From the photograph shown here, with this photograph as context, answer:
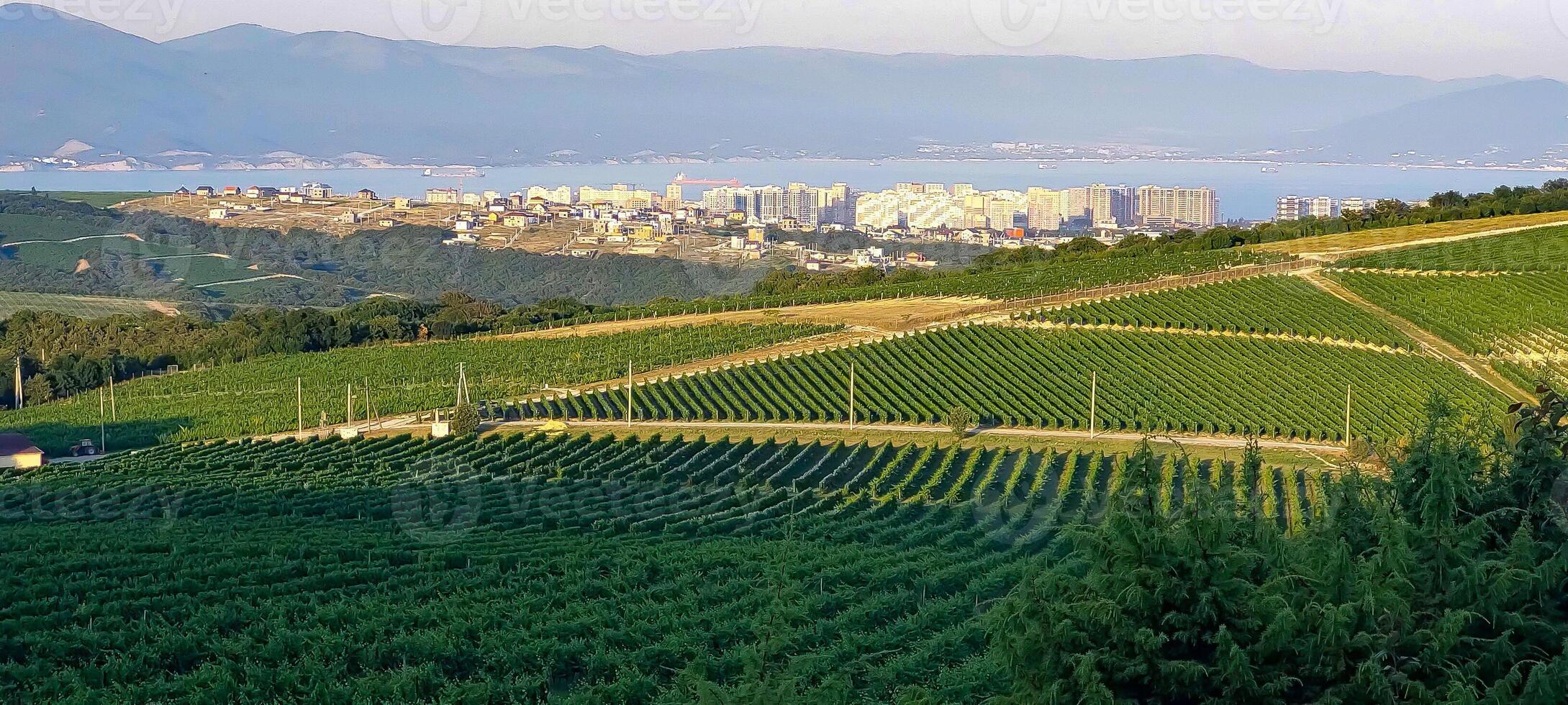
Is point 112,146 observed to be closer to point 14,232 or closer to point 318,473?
point 14,232

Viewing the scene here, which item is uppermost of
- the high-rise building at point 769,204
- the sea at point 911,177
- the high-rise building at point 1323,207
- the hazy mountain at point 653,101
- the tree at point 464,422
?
the hazy mountain at point 653,101

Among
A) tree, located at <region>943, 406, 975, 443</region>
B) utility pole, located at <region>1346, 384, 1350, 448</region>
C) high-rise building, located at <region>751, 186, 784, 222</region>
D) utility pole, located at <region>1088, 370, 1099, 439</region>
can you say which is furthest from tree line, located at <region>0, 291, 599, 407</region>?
high-rise building, located at <region>751, 186, 784, 222</region>

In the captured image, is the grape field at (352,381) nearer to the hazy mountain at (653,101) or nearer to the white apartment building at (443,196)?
the hazy mountain at (653,101)

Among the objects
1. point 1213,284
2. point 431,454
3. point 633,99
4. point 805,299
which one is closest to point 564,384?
point 431,454

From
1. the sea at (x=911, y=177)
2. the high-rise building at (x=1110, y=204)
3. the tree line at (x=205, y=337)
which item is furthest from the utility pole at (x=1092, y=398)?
the high-rise building at (x=1110, y=204)

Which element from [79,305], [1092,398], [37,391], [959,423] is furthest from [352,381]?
[79,305]

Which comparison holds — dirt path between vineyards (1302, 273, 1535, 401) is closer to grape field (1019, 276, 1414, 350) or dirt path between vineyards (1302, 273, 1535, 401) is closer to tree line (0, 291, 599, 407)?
grape field (1019, 276, 1414, 350)

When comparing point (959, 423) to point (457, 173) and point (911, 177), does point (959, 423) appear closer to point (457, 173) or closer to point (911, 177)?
point (457, 173)
